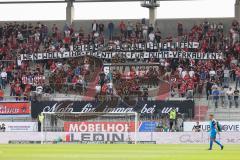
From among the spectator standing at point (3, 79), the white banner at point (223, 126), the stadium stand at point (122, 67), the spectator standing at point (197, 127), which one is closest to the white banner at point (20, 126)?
the stadium stand at point (122, 67)

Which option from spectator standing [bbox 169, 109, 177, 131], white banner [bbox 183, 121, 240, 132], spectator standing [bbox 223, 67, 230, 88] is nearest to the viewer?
spectator standing [bbox 169, 109, 177, 131]

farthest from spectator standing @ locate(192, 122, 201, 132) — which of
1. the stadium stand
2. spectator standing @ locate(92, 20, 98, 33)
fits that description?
spectator standing @ locate(92, 20, 98, 33)

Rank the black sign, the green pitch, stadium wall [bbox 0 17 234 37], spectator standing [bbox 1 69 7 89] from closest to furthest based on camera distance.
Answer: the green pitch
the black sign
spectator standing [bbox 1 69 7 89]
stadium wall [bbox 0 17 234 37]

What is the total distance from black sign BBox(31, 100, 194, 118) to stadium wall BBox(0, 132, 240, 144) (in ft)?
13.6

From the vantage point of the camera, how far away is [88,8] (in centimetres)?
6794

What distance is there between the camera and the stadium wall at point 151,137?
4547 cm

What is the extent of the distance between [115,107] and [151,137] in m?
6.22

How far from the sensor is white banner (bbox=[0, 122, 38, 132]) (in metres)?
50.5

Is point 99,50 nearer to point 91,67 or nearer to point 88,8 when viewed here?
point 91,67

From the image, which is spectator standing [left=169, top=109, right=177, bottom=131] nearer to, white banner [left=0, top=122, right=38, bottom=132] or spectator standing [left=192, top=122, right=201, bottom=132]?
spectator standing [left=192, top=122, right=201, bottom=132]

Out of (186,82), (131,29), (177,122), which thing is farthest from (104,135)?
(131,29)

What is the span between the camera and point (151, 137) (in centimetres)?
4628

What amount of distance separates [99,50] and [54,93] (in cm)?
698

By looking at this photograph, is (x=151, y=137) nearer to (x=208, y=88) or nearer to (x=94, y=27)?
(x=208, y=88)
